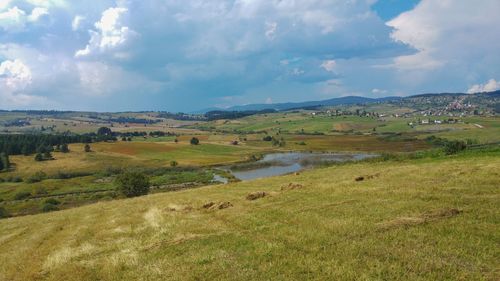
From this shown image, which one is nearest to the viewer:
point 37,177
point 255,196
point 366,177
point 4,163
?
point 255,196

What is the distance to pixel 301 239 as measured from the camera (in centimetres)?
1900

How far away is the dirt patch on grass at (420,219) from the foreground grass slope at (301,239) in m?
0.04

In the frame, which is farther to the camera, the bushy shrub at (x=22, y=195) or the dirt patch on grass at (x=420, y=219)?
the bushy shrub at (x=22, y=195)

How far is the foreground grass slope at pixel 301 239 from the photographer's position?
15064 millimetres

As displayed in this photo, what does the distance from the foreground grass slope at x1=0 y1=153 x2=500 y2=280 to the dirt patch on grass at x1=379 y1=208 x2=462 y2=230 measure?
4 cm

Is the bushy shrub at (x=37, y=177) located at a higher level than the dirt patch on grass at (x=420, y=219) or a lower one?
lower

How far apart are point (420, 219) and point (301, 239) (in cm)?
572

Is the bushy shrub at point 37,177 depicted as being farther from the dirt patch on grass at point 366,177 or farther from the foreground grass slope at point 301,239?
the dirt patch on grass at point 366,177

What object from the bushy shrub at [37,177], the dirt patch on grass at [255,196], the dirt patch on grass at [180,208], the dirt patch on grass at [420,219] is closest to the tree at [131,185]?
the dirt patch on grass at [180,208]

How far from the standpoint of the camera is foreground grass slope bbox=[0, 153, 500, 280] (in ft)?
49.4

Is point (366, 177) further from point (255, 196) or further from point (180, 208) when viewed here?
point (180, 208)

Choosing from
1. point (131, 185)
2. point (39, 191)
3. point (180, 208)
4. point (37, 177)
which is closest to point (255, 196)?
point (180, 208)

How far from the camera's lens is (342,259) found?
15742mm

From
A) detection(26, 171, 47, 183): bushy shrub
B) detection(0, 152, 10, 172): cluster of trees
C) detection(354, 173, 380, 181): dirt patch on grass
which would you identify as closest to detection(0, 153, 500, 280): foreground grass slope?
detection(354, 173, 380, 181): dirt patch on grass
